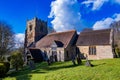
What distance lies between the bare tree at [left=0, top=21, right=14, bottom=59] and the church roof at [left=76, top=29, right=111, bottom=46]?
669 inches

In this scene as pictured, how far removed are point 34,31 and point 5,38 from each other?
56.2 feet

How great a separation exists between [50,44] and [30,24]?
584 inches

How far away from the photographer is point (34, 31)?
5553 centimetres

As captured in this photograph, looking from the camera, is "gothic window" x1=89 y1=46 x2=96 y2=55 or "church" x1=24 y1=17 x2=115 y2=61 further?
"gothic window" x1=89 y1=46 x2=96 y2=55

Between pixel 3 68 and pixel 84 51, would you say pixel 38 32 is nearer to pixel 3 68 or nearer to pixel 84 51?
pixel 84 51

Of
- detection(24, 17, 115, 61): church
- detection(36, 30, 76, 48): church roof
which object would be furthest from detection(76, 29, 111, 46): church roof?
detection(36, 30, 76, 48): church roof

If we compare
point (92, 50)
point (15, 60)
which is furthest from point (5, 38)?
point (92, 50)

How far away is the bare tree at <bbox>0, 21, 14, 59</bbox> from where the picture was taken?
38809 mm

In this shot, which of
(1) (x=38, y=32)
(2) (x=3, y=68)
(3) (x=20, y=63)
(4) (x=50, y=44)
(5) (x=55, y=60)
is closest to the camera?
(2) (x=3, y=68)

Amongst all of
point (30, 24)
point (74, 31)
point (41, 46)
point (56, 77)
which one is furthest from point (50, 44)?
point (56, 77)

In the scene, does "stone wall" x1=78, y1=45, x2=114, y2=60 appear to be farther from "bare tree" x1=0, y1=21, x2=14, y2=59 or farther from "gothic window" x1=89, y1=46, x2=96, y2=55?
"bare tree" x1=0, y1=21, x2=14, y2=59

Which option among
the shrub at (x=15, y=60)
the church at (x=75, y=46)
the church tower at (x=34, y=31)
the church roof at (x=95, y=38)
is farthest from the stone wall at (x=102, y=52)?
the church tower at (x=34, y=31)

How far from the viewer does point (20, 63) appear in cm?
3325

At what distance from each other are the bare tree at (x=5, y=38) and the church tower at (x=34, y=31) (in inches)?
596
